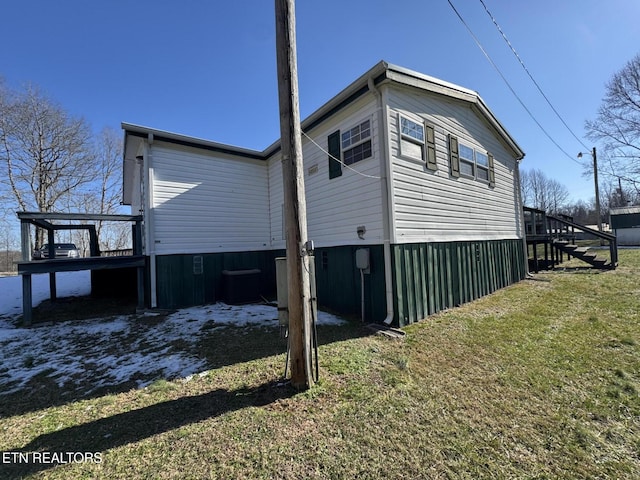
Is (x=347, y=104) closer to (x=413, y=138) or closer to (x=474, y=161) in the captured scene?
(x=413, y=138)

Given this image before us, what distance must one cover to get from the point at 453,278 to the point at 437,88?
4.87m

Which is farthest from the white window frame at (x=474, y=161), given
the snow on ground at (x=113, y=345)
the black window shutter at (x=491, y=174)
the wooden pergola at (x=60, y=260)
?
the wooden pergola at (x=60, y=260)

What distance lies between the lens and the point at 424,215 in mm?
6609

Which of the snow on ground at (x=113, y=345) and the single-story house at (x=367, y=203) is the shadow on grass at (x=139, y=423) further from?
the single-story house at (x=367, y=203)

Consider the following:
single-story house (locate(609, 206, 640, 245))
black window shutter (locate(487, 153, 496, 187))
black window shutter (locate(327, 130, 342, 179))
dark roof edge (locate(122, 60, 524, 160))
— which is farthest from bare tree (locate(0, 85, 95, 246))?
single-story house (locate(609, 206, 640, 245))

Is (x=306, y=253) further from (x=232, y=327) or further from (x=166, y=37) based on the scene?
(x=166, y=37)

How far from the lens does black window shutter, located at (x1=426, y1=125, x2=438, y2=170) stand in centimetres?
689

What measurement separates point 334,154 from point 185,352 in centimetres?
539

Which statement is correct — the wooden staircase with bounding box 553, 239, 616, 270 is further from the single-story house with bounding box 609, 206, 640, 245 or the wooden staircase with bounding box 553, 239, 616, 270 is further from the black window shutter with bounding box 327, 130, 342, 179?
the single-story house with bounding box 609, 206, 640, 245

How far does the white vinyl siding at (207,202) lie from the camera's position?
8.12 metres

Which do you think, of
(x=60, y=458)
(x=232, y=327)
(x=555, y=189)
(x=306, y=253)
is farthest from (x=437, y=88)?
(x=555, y=189)

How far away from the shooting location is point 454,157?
7.82 meters

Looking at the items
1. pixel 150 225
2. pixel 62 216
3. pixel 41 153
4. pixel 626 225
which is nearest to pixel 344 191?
pixel 150 225

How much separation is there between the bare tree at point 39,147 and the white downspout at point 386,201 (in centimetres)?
2365
